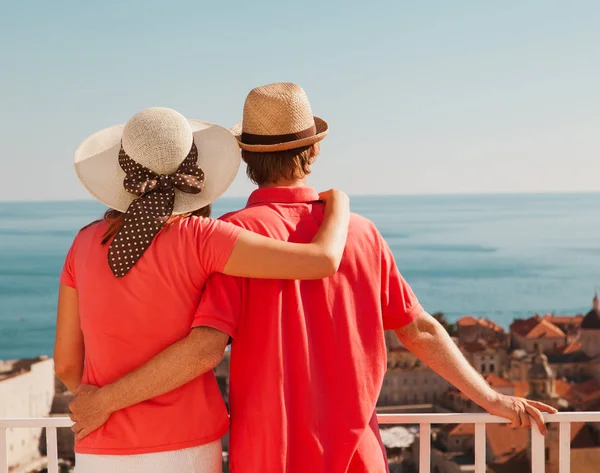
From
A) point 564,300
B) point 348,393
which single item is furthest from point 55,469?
point 564,300

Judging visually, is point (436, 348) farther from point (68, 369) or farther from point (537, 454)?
point (68, 369)

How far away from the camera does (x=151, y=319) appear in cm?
124

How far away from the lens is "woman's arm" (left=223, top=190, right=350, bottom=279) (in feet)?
3.92

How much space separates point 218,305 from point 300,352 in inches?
5.8

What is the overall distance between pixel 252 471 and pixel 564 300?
68.8 metres

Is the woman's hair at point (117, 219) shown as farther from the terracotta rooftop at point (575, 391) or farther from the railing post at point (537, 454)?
the terracotta rooftop at point (575, 391)

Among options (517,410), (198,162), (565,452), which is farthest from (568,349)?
(198,162)

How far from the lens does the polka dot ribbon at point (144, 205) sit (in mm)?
1208

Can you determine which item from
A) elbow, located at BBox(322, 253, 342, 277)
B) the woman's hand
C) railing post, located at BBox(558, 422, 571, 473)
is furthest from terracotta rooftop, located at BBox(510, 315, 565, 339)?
elbow, located at BBox(322, 253, 342, 277)

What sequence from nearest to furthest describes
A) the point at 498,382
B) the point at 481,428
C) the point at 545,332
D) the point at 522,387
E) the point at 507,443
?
the point at 481,428, the point at 507,443, the point at 498,382, the point at 522,387, the point at 545,332

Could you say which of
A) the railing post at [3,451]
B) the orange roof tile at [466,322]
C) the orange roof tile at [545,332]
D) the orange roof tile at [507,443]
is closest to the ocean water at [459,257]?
the orange roof tile at [466,322]

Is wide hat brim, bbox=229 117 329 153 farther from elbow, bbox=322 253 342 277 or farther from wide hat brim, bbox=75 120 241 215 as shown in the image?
elbow, bbox=322 253 342 277

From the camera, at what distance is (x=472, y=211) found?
114m

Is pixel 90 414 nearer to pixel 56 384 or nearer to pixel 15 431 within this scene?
pixel 15 431
